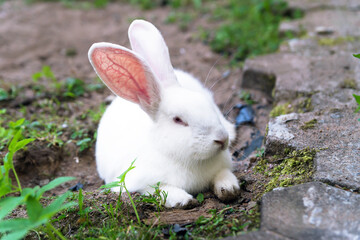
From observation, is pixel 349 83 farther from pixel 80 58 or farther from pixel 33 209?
pixel 80 58

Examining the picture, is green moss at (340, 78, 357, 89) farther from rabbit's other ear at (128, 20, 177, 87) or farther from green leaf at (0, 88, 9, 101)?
green leaf at (0, 88, 9, 101)

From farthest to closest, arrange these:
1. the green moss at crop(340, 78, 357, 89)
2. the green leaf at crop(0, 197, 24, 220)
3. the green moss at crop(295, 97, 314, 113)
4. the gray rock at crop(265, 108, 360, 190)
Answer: the green moss at crop(340, 78, 357, 89)
the green moss at crop(295, 97, 314, 113)
the gray rock at crop(265, 108, 360, 190)
the green leaf at crop(0, 197, 24, 220)

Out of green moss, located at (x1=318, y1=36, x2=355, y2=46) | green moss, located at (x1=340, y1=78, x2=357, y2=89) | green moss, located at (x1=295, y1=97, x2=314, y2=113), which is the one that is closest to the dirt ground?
green moss, located at (x1=295, y1=97, x2=314, y2=113)

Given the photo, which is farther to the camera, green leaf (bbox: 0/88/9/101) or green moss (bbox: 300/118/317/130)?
green leaf (bbox: 0/88/9/101)

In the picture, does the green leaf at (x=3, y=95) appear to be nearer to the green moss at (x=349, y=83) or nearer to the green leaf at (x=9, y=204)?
the green leaf at (x=9, y=204)

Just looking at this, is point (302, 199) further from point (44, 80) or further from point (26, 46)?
point (26, 46)

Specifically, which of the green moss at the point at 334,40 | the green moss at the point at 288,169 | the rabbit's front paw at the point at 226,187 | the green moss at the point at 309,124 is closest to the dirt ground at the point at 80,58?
the rabbit's front paw at the point at 226,187
